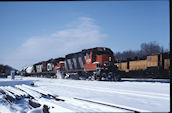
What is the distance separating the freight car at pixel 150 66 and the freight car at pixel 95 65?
6.11m

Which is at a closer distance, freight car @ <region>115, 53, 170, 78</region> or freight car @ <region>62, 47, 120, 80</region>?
freight car @ <region>62, 47, 120, 80</region>

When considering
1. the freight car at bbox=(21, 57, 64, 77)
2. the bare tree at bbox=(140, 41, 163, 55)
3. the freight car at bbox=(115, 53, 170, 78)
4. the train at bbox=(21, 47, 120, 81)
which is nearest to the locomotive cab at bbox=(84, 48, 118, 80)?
the train at bbox=(21, 47, 120, 81)

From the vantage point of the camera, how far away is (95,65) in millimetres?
16906

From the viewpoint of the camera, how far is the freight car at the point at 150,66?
2052 centimetres

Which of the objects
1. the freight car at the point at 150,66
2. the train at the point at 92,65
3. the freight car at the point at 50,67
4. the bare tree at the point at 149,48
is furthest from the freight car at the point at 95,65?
the bare tree at the point at 149,48

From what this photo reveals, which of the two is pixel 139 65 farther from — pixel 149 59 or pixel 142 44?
pixel 142 44

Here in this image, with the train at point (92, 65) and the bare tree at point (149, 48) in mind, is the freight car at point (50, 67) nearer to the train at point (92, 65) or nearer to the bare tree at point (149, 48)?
the train at point (92, 65)

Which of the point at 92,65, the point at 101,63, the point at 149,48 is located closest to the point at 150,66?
the point at 101,63

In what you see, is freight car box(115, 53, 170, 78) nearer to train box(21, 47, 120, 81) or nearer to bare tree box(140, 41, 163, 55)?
train box(21, 47, 120, 81)

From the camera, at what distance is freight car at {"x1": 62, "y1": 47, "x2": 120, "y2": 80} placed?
1661 cm

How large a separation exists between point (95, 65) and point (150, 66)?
8894 millimetres

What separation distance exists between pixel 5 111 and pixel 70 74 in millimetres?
14763

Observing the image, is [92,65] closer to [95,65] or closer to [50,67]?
[95,65]

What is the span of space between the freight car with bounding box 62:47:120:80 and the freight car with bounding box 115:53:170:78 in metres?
6.11
